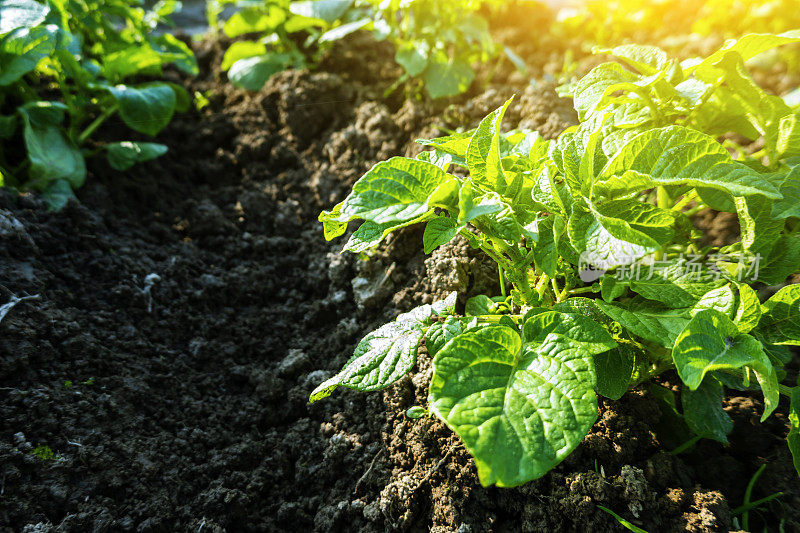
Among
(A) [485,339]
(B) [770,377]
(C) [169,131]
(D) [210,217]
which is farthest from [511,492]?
(C) [169,131]

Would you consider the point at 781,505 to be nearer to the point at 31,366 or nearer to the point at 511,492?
the point at 511,492

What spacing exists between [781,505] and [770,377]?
1.66ft

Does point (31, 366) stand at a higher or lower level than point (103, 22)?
lower

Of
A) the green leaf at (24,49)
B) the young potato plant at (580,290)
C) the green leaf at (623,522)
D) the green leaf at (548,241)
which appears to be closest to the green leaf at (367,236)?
the young potato plant at (580,290)

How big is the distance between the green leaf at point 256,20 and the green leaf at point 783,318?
270 cm

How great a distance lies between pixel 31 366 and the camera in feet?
4.94

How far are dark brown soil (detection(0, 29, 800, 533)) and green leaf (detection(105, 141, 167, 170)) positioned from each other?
111 mm

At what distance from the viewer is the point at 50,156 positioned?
82.0 inches

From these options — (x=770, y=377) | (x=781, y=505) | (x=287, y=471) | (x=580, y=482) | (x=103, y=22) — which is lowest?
(x=287, y=471)

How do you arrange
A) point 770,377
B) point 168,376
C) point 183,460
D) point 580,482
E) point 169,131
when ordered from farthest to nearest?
1. point 169,131
2. point 168,376
3. point 183,460
4. point 580,482
5. point 770,377

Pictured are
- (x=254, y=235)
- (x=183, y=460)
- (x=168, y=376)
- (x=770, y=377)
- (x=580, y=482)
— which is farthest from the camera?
(x=254, y=235)

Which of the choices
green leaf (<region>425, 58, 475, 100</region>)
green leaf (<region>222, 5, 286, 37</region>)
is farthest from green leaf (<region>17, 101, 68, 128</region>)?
green leaf (<region>425, 58, 475, 100</region>)

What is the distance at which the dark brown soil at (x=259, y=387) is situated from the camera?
1.27 meters

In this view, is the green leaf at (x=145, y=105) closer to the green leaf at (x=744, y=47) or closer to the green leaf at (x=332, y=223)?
the green leaf at (x=332, y=223)
